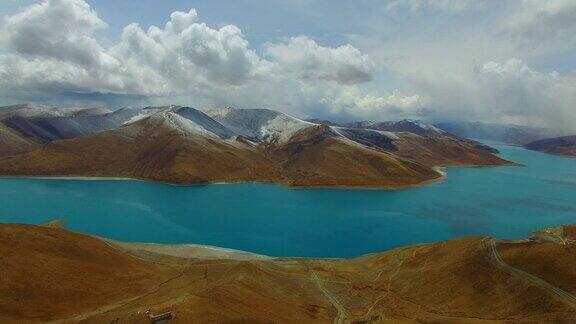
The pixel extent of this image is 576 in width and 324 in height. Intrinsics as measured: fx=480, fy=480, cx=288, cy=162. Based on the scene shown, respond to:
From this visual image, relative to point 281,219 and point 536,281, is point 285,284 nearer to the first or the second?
point 536,281

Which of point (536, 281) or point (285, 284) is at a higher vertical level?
point (536, 281)

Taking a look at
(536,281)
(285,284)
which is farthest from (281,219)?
(536,281)

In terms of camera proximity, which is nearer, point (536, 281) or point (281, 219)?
point (536, 281)

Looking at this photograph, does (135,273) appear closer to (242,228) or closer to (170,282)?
(170,282)

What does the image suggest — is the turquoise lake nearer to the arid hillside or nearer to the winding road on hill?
the arid hillside

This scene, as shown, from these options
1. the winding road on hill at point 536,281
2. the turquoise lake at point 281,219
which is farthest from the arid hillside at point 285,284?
the turquoise lake at point 281,219

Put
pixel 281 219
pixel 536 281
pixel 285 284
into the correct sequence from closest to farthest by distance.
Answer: pixel 536 281, pixel 285 284, pixel 281 219

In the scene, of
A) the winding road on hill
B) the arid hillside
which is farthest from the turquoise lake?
the winding road on hill

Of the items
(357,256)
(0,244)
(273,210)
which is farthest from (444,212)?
(0,244)

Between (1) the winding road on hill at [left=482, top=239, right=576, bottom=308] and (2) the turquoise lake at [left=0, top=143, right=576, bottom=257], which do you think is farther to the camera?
(2) the turquoise lake at [left=0, top=143, right=576, bottom=257]
